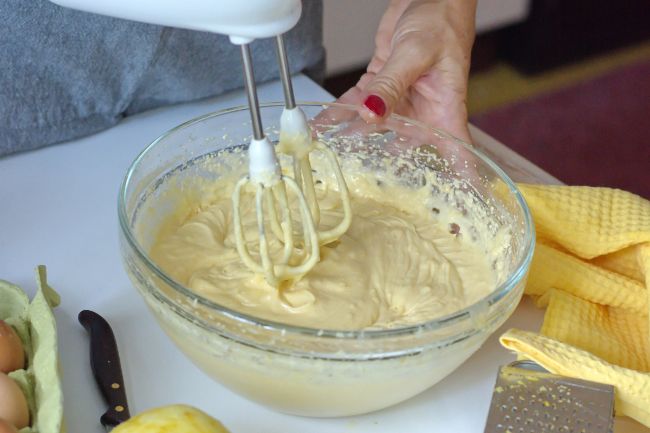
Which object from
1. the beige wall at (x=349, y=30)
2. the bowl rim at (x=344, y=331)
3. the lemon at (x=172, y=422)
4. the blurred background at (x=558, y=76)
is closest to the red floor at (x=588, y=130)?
the blurred background at (x=558, y=76)

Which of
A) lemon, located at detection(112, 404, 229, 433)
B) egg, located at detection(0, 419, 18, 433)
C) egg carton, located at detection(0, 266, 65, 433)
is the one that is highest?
egg, located at detection(0, 419, 18, 433)

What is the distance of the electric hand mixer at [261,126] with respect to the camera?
0.54 m

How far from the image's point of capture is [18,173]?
981mm

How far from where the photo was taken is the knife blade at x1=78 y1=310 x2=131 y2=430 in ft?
2.18

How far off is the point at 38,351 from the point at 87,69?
17.5 inches

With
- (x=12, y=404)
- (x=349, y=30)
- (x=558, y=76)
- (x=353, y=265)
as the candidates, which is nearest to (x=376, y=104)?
(x=353, y=265)

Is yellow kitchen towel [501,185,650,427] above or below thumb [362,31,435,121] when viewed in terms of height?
below

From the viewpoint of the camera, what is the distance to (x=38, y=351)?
67 centimetres

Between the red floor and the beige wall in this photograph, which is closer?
the beige wall

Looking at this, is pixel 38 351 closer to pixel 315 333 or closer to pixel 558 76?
pixel 315 333

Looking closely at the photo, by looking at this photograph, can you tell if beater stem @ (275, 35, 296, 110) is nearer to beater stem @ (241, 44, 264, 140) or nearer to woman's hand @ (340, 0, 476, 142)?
beater stem @ (241, 44, 264, 140)

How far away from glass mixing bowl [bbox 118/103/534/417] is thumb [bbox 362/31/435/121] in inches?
3.4

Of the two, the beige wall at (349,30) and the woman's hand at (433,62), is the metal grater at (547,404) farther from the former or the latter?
the beige wall at (349,30)

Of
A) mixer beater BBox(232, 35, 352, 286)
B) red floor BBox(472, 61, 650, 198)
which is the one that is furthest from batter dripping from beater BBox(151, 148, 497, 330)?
red floor BBox(472, 61, 650, 198)
